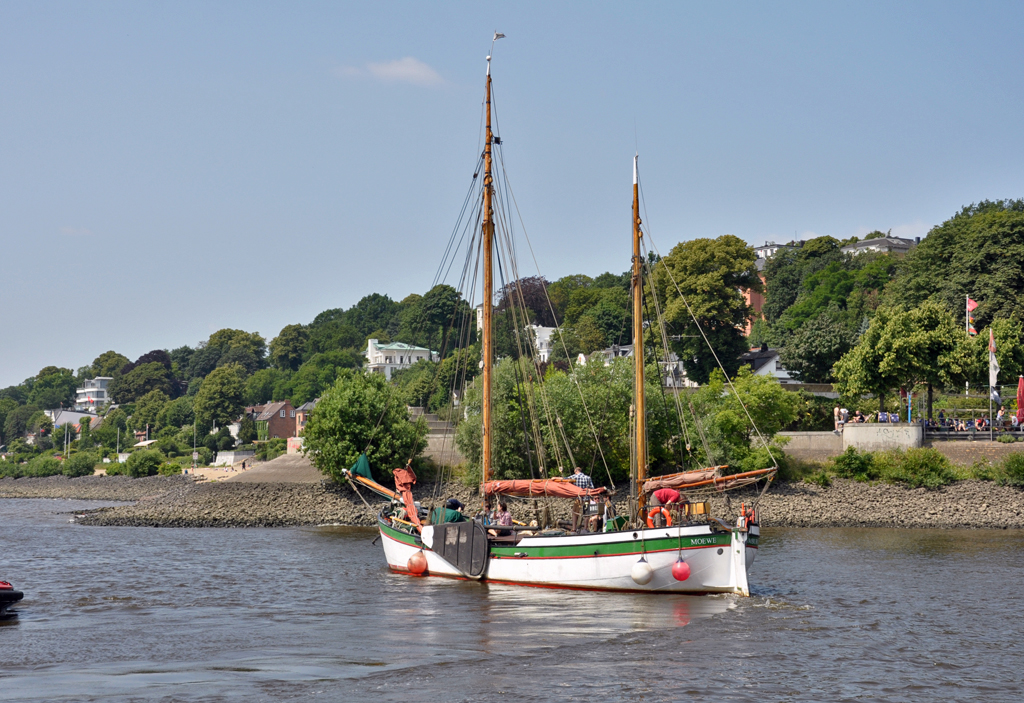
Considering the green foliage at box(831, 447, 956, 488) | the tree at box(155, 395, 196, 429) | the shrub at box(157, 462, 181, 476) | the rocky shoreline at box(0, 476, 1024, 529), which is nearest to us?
the rocky shoreline at box(0, 476, 1024, 529)

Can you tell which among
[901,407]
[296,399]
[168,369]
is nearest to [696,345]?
[901,407]

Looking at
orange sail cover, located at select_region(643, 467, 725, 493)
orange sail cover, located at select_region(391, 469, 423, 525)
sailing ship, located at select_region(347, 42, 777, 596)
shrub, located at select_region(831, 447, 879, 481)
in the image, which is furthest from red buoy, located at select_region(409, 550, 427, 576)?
shrub, located at select_region(831, 447, 879, 481)

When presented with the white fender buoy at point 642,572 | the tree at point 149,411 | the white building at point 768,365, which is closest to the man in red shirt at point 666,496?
the white fender buoy at point 642,572

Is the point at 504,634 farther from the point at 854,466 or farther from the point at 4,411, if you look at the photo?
the point at 4,411

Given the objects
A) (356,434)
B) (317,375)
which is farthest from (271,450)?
(317,375)

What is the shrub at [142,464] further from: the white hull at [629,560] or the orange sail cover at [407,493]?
the white hull at [629,560]

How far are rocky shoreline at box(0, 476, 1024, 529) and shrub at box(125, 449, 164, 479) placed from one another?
111 ft

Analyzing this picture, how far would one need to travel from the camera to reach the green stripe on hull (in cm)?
2727

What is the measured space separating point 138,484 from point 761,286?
62.6 m

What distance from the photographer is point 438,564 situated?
32.7m

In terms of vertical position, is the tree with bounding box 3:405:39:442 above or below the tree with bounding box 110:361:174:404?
below

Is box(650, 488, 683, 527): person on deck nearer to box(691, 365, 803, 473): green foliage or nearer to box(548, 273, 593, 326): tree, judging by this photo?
box(691, 365, 803, 473): green foliage

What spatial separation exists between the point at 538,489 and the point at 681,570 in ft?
23.5

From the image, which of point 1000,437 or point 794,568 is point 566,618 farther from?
point 1000,437
